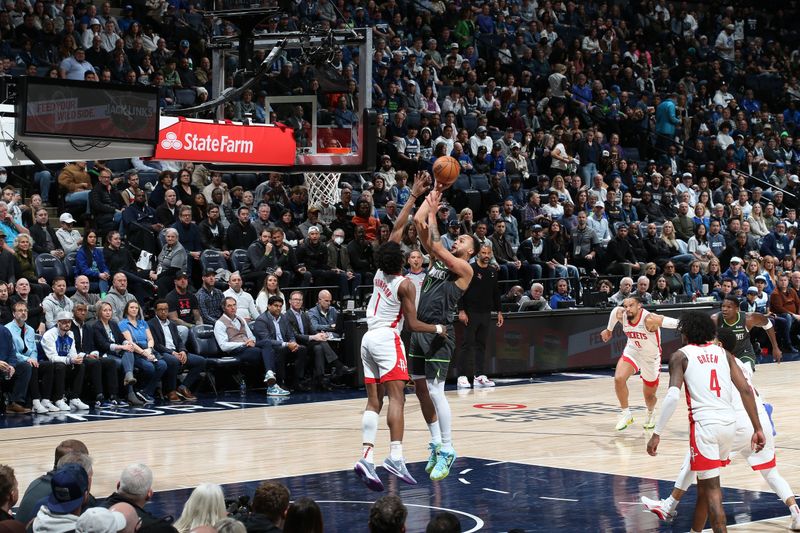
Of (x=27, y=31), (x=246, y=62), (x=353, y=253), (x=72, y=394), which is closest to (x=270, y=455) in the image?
(x=72, y=394)

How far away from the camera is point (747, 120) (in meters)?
31.2

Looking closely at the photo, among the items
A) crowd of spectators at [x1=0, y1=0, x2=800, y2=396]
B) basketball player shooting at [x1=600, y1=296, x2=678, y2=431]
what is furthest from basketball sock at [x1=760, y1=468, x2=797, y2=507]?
crowd of spectators at [x1=0, y1=0, x2=800, y2=396]

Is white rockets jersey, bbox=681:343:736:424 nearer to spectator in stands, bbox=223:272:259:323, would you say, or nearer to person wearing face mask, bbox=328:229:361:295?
spectator in stands, bbox=223:272:259:323

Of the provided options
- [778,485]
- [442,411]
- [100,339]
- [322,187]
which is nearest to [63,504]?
[442,411]

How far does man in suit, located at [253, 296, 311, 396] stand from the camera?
16.7m

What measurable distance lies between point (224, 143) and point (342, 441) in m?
3.27

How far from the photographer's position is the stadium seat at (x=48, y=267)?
16172 millimetres

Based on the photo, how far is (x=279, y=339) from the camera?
16859 millimetres

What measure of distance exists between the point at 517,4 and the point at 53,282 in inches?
708

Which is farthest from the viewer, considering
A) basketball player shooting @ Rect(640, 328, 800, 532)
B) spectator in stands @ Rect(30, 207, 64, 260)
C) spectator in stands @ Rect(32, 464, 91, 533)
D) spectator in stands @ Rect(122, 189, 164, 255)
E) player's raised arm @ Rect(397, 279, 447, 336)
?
spectator in stands @ Rect(122, 189, 164, 255)

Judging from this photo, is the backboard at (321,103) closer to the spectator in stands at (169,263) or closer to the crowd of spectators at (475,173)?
the crowd of spectators at (475,173)

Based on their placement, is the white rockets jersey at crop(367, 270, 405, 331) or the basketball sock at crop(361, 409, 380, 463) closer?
the basketball sock at crop(361, 409, 380, 463)

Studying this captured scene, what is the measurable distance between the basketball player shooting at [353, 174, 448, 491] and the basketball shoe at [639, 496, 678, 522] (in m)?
2.10

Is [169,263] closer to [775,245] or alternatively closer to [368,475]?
[368,475]
